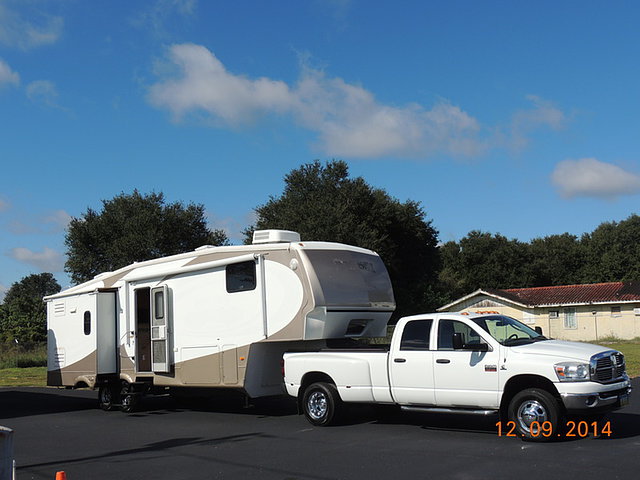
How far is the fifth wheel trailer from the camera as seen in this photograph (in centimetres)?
1345

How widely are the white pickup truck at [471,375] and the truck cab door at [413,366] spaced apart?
17 millimetres

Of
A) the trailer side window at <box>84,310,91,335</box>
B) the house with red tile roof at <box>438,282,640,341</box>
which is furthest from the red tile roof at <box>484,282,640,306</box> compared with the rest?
the trailer side window at <box>84,310,91,335</box>

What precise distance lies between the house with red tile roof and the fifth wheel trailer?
35.7 meters

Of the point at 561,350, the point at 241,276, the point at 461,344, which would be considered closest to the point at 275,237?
the point at 241,276

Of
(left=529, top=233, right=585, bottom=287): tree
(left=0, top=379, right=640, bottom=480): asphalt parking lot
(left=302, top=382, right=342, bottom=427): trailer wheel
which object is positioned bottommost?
(left=0, top=379, right=640, bottom=480): asphalt parking lot

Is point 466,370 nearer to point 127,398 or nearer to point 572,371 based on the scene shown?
point 572,371

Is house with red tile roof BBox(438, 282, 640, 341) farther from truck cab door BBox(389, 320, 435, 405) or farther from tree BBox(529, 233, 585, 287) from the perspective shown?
truck cab door BBox(389, 320, 435, 405)

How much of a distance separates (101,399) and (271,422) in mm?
5917

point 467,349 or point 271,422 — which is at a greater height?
point 467,349

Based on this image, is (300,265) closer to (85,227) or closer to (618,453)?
(618,453)

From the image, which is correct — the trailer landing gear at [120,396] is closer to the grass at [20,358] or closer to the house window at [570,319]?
the grass at [20,358]

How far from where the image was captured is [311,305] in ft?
42.8

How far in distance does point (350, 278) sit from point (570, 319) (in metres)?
38.5

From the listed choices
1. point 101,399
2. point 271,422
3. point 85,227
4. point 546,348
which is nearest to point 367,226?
point 85,227
